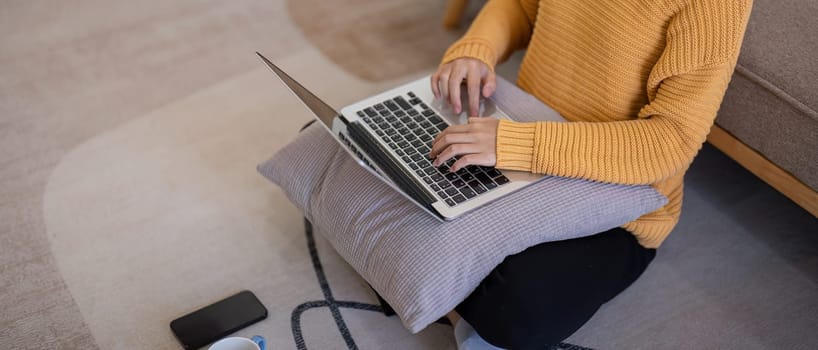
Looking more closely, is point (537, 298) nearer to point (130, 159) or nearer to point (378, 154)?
point (378, 154)


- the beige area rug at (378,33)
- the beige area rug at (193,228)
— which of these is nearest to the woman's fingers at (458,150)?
the beige area rug at (193,228)

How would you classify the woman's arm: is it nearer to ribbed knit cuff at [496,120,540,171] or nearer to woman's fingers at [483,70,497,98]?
woman's fingers at [483,70,497,98]

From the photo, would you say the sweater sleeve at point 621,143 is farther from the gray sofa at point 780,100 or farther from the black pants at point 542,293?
the gray sofa at point 780,100

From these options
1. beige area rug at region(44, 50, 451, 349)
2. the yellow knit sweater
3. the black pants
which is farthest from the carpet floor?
the yellow knit sweater

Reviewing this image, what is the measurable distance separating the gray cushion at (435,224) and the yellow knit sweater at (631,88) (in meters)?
0.04

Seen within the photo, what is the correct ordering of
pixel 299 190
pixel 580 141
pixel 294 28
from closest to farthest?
pixel 580 141
pixel 299 190
pixel 294 28

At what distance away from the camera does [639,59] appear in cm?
120

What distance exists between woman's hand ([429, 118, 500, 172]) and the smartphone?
48 centimetres

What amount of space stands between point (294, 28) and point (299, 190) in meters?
0.94

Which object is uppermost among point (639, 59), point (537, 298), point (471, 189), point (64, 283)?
point (639, 59)

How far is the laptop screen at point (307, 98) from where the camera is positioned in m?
1.16

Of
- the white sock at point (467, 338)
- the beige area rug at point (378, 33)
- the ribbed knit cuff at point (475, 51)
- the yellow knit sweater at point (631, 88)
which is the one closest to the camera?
the yellow knit sweater at point (631, 88)

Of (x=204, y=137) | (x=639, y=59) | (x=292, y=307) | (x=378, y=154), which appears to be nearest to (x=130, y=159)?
(x=204, y=137)

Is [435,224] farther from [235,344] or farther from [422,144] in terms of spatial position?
[235,344]
